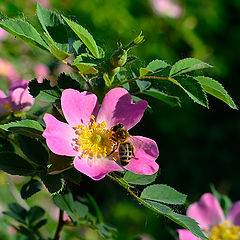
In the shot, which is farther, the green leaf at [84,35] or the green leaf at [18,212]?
the green leaf at [18,212]

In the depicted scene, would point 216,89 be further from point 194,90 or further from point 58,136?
point 58,136

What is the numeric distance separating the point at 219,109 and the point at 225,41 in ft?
2.03

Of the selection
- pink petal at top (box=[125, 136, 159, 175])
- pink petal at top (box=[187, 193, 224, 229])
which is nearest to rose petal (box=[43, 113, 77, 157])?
pink petal at top (box=[125, 136, 159, 175])

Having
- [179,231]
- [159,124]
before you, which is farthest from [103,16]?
[179,231]

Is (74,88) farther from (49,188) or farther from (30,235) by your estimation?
(30,235)

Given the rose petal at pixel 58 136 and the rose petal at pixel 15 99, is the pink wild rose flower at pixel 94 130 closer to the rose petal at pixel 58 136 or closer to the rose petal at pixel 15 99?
the rose petal at pixel 58 136

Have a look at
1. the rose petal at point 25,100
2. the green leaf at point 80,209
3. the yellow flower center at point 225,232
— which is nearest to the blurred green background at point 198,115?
the yellow flower center at point 225,232

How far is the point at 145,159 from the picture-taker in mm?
721

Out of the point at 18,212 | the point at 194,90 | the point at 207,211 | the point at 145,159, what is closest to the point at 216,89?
the point at 194,90

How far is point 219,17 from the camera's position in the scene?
3.66 m

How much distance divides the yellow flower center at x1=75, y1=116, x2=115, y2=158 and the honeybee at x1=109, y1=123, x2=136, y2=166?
0.08ft

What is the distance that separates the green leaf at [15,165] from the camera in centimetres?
72

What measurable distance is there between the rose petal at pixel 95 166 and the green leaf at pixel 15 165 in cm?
11

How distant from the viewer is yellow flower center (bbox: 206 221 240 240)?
111 cm
